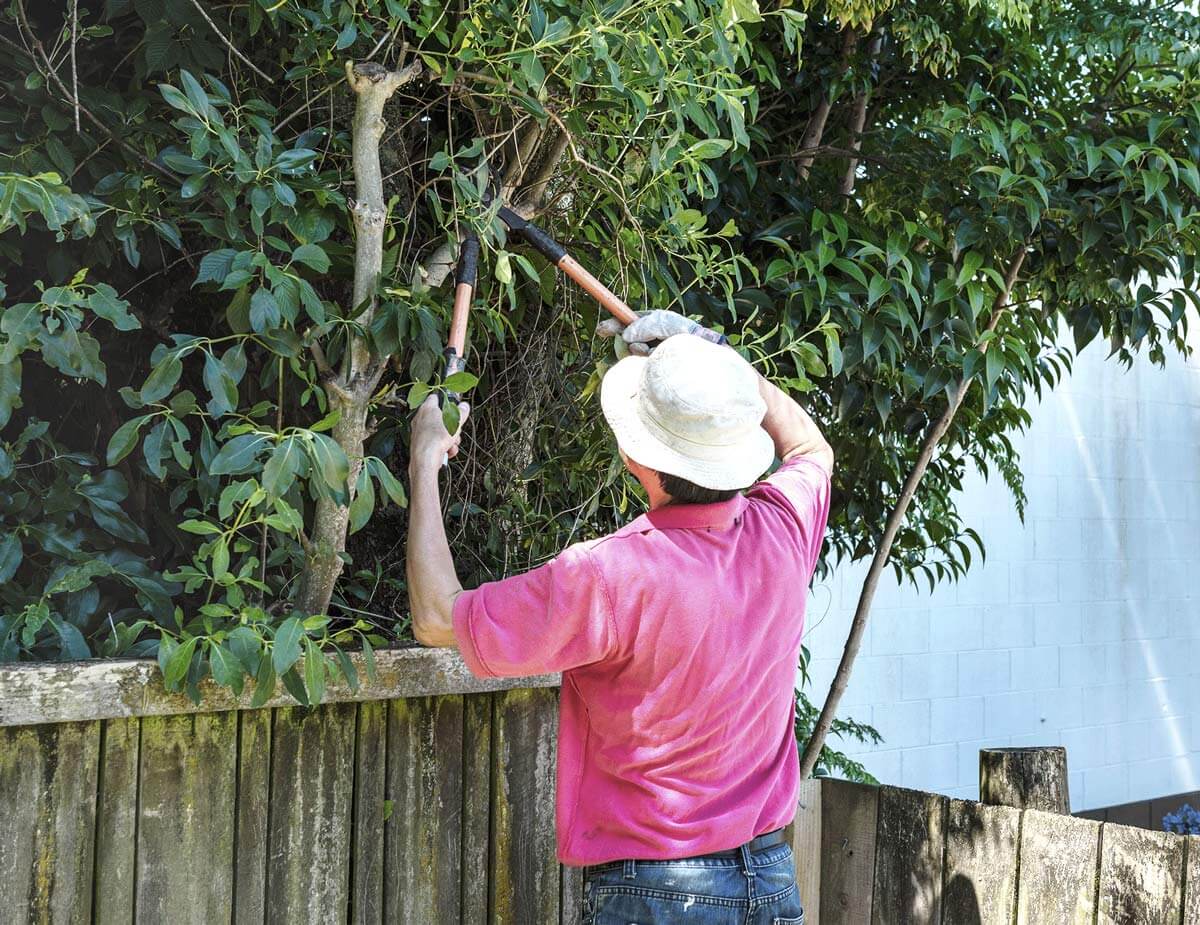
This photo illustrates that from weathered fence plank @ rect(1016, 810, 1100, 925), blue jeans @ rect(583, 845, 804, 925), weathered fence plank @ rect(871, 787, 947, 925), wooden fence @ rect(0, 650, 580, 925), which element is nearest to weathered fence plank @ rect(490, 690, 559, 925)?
wooden fence @ rect(0, 650, 580, 925)

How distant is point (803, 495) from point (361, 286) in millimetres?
811

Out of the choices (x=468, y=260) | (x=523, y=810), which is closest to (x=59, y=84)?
(x=468, y=260)

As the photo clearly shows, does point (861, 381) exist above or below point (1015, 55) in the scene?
below

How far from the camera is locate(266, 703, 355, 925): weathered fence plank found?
1.95 meters

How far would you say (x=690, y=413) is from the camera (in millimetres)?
1802

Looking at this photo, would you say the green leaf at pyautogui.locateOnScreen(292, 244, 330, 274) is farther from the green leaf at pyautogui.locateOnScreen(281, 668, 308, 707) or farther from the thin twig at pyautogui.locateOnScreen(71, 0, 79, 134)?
the green leaf at pyautogui.locateOnScreen(281, 668, 308, 707)

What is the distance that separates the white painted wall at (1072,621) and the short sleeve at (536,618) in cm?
312

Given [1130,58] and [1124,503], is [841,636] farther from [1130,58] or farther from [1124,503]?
[1130,58]

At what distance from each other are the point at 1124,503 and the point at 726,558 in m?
5.10

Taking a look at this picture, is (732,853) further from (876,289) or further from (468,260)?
(876,289)

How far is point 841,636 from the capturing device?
5.03 m

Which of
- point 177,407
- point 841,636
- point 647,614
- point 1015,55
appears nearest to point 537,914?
point 647,614

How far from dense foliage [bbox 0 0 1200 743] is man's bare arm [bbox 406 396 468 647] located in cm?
7

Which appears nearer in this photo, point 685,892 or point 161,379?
point 161,379
